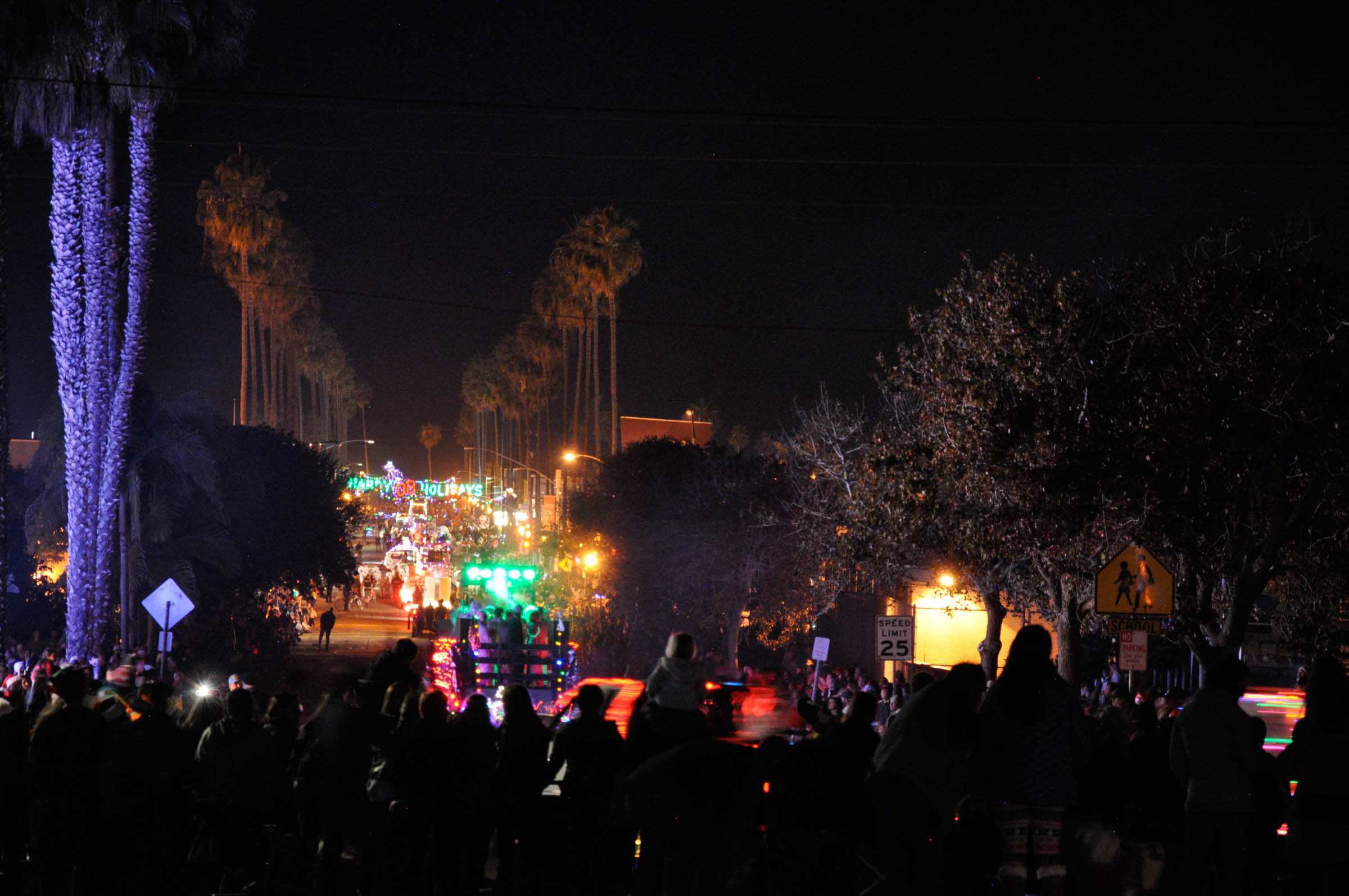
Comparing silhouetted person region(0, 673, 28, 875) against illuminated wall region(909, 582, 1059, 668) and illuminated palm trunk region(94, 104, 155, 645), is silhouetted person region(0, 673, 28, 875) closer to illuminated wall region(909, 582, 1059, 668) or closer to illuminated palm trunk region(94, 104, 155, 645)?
illuminated palm trunk region(94, 104, 155, 645)

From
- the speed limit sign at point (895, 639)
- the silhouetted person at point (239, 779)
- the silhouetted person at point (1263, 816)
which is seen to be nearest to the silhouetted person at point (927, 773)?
the silhouetted person at point (1263, 816)

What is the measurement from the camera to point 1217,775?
7723 millimetres

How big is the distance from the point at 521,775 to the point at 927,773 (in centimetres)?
291

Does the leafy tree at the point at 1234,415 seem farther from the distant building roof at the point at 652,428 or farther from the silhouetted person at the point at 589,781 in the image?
the distant building roof at the point at 652,428

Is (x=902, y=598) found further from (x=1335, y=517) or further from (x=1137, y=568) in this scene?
(x=1137, y=568)

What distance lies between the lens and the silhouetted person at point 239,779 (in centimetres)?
897

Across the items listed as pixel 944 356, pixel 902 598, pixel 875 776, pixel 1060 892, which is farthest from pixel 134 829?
pixel 902 598

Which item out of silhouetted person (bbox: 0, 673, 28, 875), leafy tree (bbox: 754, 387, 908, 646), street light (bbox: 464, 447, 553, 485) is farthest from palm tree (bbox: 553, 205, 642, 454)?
silhouetted person (bbox: 0, 673, 28, 875)

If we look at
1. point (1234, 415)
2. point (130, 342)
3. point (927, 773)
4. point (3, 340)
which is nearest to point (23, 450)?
point (130, 342)

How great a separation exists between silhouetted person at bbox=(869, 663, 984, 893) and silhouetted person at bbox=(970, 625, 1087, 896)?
0.19 metres

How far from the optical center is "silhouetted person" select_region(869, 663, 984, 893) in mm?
6801

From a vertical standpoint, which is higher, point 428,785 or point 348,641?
point 428,785

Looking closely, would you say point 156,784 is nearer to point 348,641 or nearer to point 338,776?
point 338,776

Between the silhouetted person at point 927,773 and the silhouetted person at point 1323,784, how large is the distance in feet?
6.56
